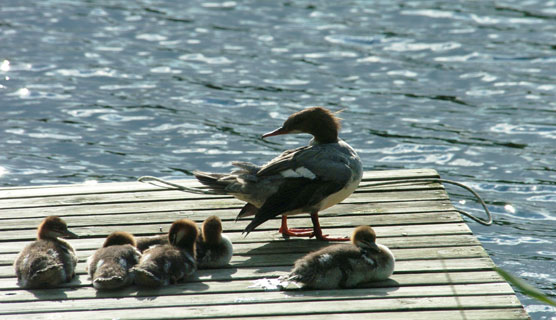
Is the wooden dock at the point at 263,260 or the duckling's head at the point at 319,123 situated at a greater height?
the duckling's head at the point at 319,123

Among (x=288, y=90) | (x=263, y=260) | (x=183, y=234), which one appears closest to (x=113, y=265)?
(x=183, y=234)

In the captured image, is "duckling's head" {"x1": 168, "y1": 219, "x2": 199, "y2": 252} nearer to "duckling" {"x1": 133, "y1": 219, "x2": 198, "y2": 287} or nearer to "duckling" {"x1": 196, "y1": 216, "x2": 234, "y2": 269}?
"duckling" {"x1": 133, "y1": 219, "x2": 198, "y2": 287}

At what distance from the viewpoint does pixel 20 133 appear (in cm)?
1225

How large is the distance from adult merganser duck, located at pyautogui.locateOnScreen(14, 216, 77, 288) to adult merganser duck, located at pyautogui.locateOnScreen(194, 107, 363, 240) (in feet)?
4.09

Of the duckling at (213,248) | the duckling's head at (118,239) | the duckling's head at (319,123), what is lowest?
the duckling at (213,248)

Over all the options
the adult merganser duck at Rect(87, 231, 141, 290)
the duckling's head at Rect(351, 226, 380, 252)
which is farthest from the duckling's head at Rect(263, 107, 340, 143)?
the adult merganser duck at Rect(87, 231, 141, 290)

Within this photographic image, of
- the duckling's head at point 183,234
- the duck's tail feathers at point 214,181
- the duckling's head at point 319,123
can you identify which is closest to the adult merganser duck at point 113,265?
the duckling's head at point 183,234

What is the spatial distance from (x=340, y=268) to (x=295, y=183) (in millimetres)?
1046

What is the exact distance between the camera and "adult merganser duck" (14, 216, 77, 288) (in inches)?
205

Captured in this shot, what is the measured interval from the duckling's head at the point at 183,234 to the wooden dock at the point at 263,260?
225mm

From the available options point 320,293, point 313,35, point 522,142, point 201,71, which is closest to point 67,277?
point 320,293

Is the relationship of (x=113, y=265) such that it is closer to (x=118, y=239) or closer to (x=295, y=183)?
(x=118, y=239)

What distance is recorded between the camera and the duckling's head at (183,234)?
215 inches

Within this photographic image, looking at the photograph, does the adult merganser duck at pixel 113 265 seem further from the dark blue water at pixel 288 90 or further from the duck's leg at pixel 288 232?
the dark blue water at pixel 288 90
